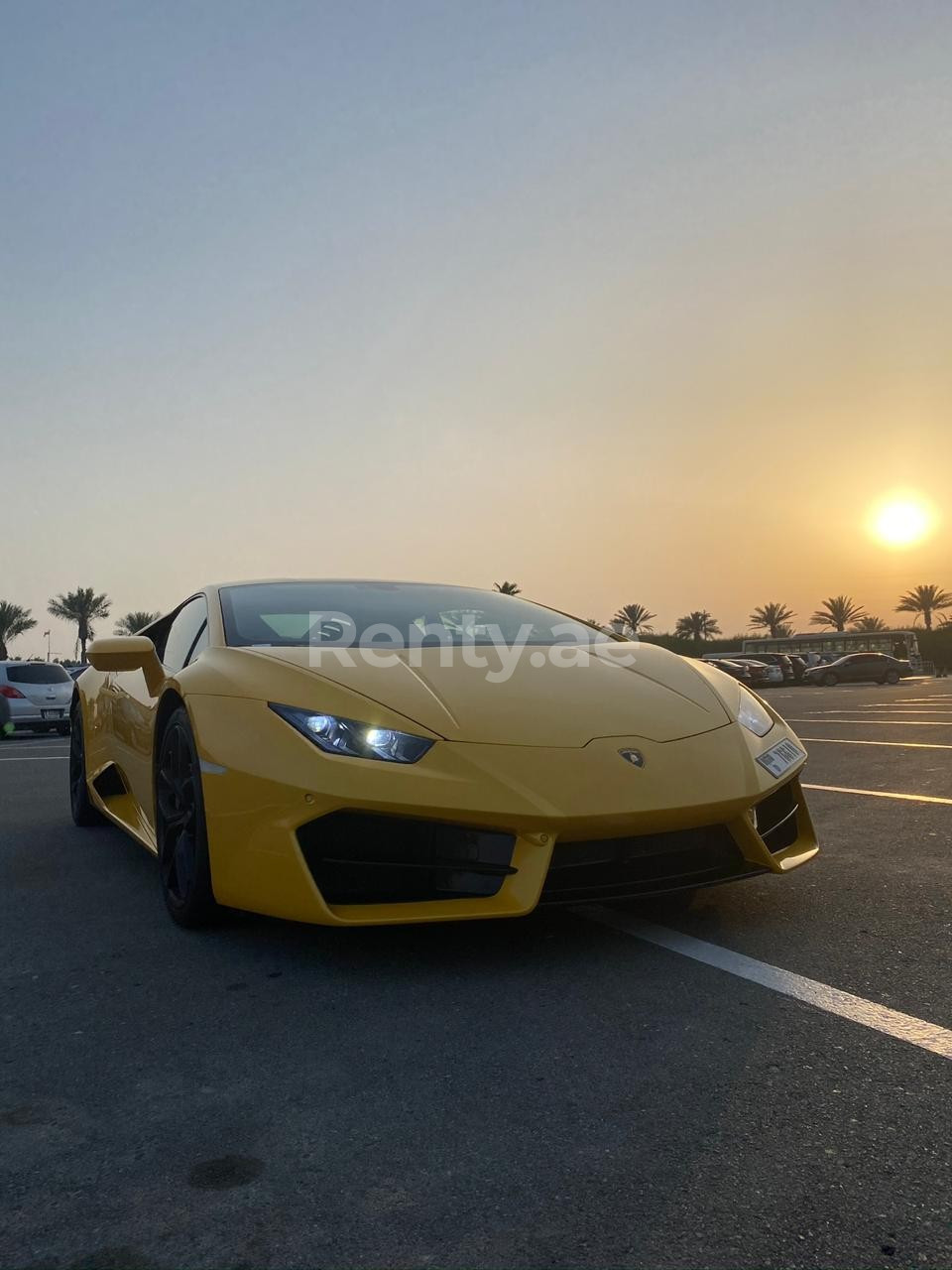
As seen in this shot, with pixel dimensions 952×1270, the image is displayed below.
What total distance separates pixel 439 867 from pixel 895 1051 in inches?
44.9

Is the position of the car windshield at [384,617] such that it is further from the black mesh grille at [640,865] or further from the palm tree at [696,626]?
the palm tree at [696,626]

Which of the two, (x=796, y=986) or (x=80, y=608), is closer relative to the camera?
(x=796, y=986)

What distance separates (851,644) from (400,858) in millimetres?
62432

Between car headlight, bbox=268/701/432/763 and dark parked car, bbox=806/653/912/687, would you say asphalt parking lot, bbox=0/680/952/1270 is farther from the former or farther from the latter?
dark parked car, bbox=806/653/912/687

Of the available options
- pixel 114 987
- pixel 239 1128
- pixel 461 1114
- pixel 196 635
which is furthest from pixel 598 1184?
pixel 196 635

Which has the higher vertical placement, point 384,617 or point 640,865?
point 384,617

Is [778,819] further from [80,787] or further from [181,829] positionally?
[80,787]

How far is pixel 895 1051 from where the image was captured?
2105 mm

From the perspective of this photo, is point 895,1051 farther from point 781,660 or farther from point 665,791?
point 781,660

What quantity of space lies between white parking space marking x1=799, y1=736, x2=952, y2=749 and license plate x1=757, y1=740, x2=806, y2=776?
5092mm

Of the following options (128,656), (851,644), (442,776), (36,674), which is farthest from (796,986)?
(851,644)

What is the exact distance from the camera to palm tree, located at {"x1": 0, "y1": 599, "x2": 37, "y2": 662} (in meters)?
58.2

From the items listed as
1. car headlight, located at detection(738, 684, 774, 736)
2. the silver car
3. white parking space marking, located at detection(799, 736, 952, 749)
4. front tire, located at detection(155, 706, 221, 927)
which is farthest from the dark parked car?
front tire, located at detection(155, 706, 221, 927)

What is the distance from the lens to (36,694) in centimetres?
1716
